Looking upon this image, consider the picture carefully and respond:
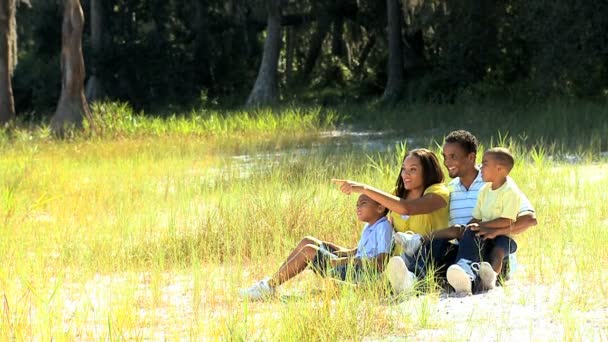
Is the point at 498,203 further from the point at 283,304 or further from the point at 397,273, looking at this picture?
the point at 283,304

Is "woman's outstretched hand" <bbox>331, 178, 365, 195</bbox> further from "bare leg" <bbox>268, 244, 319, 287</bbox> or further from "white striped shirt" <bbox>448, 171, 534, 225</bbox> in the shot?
"white striped shirt" <bbox>448, 171, 534, 225</bbox>

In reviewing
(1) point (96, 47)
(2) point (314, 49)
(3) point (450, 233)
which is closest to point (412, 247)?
(3) point (450, 233)

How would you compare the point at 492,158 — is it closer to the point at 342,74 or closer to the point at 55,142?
the point at 55,142

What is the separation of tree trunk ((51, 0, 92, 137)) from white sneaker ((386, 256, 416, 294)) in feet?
50.5

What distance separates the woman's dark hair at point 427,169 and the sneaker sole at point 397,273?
2.77ft

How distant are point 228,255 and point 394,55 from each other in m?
20.8

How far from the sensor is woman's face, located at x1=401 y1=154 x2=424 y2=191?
6.55 meters

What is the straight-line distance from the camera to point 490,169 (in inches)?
251

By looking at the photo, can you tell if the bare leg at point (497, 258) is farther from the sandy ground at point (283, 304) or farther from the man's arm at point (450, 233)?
the man's arm at point (450, 233)

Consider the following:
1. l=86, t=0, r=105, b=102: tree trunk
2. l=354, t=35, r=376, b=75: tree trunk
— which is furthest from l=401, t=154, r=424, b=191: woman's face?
l=354, t=35, r=376, b=75: tree trunk

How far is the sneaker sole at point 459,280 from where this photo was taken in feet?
19.8

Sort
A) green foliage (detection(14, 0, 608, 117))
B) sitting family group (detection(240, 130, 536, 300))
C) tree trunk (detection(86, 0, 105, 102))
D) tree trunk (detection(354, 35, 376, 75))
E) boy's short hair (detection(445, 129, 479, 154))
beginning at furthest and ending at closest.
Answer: tree trunk (detection(354, 35, 376, 75)), tree trunk (detection(86, 0, 105, 102)), green foliage (detection(14, 0, 608, 117)), boy's short hair (detection(445, 129, 479, 154)), sitting family group (detection(240, 130, 536, 300))

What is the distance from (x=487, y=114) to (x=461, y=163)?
13.5 m

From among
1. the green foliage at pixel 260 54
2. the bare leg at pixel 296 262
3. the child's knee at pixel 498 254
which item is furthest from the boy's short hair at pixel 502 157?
the green foliage at pixel 260 54
